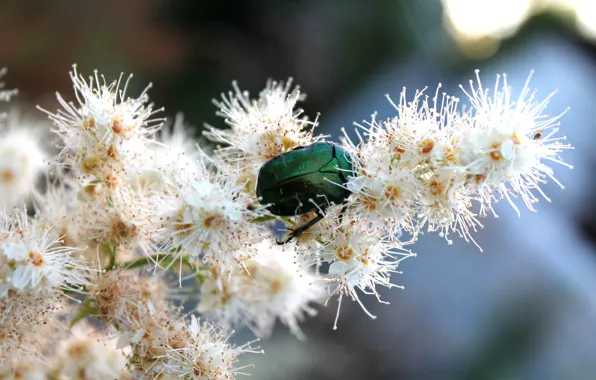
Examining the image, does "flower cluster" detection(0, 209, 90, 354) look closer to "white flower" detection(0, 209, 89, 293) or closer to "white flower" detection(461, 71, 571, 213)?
"white flower" detection(0, 209, 89, 293)

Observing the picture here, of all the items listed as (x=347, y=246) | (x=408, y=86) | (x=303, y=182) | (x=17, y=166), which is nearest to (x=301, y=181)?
(x=303, y=182)

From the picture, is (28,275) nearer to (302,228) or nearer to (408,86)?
(302,228)

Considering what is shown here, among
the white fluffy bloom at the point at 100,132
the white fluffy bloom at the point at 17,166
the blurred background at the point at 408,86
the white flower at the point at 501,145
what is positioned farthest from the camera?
the blurred background at the point at 408,86

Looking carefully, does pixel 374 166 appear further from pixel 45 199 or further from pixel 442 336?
pixel 442 336

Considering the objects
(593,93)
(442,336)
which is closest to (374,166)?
(442,336)

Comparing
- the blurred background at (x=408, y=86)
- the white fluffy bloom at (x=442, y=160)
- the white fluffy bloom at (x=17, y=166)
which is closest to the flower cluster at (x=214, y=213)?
the white fluffy bloom at (x=442, y=160)

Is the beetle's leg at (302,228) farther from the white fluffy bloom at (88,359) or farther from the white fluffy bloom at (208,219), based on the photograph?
the white fluffy bloom at (88,359)

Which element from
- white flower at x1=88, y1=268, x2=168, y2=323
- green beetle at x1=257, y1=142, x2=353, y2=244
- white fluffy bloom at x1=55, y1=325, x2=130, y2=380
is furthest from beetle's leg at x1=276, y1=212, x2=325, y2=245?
white fluffy bloom at x1=55, y1=325, x2=130, y2=380
